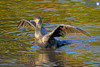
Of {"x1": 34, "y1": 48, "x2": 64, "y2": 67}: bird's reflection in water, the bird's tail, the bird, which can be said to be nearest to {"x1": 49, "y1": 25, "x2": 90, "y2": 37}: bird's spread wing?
the bird

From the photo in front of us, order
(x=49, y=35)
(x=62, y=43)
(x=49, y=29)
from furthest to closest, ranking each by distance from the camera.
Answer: (x=49, y=29) → (x=62, y=43) → (x=49, y=35)

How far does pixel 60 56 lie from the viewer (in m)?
9.73

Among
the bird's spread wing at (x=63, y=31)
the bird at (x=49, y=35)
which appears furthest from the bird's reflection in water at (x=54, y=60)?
the bird's spread wing at (x=63, y=31)

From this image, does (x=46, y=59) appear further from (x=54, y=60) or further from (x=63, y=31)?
(x=63, y=31)

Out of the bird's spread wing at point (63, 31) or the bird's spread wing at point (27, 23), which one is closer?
the bird's spread wing at point (63, 31)

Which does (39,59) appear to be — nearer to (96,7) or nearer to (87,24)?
(87,24)

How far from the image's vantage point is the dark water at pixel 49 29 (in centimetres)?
927

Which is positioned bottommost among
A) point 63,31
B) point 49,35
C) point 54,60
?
point 54,60

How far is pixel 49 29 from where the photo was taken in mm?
12914

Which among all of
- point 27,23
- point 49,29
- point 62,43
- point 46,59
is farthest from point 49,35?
point 49,29

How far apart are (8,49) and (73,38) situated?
2709 millimetres

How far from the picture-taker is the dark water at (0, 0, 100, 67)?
30.4 feet

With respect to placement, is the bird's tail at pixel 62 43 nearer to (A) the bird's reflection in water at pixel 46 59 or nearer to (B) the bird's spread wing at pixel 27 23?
(A) the bird's reflection in water at pixel 46 59

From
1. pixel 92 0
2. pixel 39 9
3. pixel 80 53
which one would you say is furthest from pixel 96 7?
pixel 80 53
